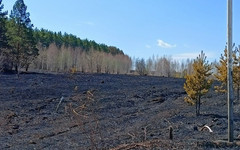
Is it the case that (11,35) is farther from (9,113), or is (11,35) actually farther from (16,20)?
(9,113)

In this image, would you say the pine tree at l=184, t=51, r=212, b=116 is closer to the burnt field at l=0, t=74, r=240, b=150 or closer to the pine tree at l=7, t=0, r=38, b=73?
the burnt field at l=0, t=74, r=240, b=150

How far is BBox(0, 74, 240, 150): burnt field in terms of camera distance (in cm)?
867

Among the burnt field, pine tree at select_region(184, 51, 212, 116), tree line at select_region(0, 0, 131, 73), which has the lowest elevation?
the burnt field

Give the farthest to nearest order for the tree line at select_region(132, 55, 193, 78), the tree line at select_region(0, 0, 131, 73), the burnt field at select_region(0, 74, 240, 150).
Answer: the tree line at select_region(132, 55, 193, 78)
the tree line at select_region(0, 0, 131, 73)
the burnt field at select_region(0, 74, 240, 150)

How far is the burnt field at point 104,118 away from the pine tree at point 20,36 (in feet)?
27.2

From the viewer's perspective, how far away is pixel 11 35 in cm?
3912

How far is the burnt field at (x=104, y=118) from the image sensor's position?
8672 millimetres

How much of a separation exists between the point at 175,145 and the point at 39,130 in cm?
821

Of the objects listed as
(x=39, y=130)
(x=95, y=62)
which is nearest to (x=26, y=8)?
(x=95, y=62)

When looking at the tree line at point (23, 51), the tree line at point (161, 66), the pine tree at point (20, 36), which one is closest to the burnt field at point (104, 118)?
the tree line at point (23, 51)

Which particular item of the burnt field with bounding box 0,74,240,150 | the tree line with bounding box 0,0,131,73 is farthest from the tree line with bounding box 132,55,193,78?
the burnt field with bounding box 0,74,240,150

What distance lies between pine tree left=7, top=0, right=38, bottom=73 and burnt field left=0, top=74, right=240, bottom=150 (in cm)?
831

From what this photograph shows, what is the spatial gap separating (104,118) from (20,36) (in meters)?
25.5

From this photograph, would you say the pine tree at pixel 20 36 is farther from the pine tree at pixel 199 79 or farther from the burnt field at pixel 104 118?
the pine tree at pixel 199 79
